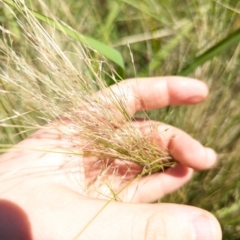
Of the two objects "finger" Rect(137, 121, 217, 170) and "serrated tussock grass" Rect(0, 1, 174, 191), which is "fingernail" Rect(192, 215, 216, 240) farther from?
"finger" Rect(137, 121, 217, 170)

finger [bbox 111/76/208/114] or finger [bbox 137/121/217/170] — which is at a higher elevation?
finger [bbox 111/76/208/114]

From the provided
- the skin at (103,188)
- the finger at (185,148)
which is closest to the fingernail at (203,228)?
the skin at (103,188)

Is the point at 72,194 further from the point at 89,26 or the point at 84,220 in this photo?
the point at 89,26

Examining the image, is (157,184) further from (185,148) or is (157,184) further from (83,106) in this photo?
(83,106)

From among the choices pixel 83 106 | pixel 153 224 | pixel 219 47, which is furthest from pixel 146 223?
pixel 219 47

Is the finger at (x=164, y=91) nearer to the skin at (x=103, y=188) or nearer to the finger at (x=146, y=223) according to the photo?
the skin at (x=103, y=188)

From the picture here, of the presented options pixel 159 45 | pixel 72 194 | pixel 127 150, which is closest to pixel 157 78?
pixel 159 45

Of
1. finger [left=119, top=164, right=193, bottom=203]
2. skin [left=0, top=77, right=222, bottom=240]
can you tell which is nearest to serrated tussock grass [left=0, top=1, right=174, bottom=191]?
skin [left=0, top=77, right=222, bottom=240]

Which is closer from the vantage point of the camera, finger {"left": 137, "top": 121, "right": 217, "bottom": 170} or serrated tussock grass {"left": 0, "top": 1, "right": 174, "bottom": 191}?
serrated tussock grass {"left": 0, "top": 1, "right": 174, "bottom": 191}
